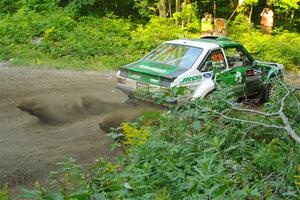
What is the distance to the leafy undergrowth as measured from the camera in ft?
9.39

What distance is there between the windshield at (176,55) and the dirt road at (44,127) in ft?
4.89

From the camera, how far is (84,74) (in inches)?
514

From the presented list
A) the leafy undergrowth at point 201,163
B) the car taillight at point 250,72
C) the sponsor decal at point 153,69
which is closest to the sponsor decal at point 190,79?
the sponsor decal at point 153,69

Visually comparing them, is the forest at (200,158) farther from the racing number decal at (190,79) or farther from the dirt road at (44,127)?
the racing number decal at (190,79)

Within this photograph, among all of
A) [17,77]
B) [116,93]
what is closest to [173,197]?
[116,93]

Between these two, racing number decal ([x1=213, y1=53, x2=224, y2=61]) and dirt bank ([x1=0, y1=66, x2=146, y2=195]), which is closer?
dirt bank ([x1=0, y1=66, x2=146, y2=195])

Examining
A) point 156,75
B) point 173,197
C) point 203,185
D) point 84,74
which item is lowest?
point 84,74

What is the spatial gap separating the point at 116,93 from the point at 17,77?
10.1ft

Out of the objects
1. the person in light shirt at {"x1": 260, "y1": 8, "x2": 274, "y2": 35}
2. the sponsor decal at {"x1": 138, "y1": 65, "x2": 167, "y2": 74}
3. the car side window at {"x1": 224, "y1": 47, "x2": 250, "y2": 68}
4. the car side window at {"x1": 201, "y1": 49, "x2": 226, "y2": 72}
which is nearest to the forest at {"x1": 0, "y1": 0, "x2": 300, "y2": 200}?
the sponsor decal at {"x1": 138, "y1": 65, "x2": 167, "y2": 74}

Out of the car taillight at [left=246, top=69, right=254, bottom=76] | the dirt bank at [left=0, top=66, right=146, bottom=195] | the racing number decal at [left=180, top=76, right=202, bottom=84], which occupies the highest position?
the racing number decal at [left=180, top=76, right=202, bottom=84]

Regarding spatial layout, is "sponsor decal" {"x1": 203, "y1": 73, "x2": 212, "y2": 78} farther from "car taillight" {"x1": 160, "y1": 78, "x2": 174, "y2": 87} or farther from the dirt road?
the dirt road

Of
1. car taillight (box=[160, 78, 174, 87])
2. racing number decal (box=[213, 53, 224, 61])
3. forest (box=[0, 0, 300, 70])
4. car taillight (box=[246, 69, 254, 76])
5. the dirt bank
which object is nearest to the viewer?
the dirt bank

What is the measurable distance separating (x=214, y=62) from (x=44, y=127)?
3.57m

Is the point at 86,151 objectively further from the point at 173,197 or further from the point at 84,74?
the point at 84,74
